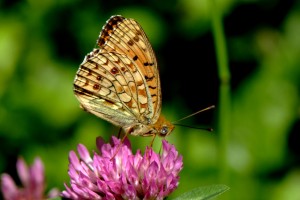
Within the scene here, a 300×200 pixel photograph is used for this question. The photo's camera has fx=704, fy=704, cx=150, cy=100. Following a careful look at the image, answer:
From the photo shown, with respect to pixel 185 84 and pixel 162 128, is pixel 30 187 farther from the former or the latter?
pixel 185 84

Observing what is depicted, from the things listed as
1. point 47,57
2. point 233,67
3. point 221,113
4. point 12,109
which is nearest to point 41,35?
point 47,57

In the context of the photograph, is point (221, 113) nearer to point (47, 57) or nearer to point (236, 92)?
point (236, 92)

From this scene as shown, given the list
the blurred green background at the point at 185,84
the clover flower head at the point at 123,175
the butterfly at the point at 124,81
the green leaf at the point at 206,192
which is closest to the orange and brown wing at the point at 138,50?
the butterfly at the point at 124,81

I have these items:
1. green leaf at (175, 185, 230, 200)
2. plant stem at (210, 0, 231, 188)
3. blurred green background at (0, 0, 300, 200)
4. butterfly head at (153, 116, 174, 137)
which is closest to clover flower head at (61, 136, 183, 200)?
green leaf at (175, 185, 230, 200)

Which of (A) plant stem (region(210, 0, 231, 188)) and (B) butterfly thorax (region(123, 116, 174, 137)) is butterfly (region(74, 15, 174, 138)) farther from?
(A) plant stem (region(210, 0, 231, 188))

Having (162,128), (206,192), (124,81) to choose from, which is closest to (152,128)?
(162,128)
